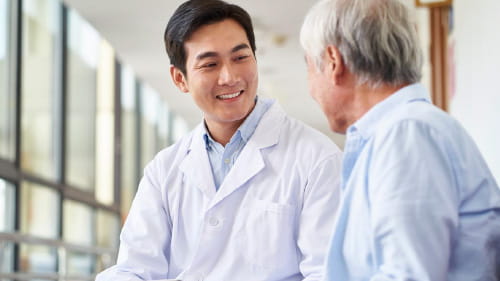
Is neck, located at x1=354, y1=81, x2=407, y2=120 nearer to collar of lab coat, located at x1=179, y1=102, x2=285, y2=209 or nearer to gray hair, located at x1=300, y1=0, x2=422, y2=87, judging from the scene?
gray hair, located at x1=300, y1=0, x2=422, y2=87

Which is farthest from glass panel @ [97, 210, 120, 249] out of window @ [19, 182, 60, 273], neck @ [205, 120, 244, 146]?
neck @ [205, 120, 244, 146]

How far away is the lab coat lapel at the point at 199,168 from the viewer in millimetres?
2029

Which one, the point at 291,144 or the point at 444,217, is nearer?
the point at 444,217

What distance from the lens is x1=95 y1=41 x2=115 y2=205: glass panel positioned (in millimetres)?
8719

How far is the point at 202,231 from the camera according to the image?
1962mm

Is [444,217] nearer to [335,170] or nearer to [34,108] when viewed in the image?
[335,170]

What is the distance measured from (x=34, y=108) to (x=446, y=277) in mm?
5590

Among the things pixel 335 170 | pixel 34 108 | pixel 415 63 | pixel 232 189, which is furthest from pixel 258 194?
pixel 34 108

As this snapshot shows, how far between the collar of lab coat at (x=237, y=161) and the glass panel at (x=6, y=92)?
370 centimetres

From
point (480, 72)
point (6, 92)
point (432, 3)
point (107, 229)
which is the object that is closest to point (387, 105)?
point (480, 72)

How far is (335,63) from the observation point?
4.60ft

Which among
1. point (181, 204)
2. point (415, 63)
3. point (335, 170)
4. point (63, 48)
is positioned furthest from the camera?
point (63, 48)

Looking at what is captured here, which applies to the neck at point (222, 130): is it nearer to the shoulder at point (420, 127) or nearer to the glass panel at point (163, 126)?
the shoulder at point (420, 127)

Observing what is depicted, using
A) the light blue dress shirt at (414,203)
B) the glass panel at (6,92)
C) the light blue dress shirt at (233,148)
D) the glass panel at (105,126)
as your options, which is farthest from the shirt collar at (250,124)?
the glass panel at (105,126)
